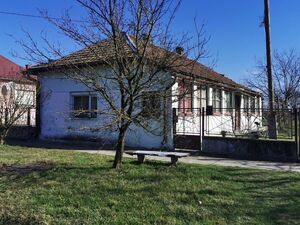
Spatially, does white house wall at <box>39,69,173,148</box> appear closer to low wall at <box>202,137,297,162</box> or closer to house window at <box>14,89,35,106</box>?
house window at <box>14,89,35,106</box>

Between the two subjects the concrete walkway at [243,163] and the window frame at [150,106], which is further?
the concrete walkway at [243,163]

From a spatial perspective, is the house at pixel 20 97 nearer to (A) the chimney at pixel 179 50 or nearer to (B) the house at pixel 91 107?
(B) the house at pixel 91 107

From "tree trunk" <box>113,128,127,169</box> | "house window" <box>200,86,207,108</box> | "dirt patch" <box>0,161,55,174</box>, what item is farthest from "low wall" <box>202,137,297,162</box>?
"dirt patch" <box>0,161,55,174</box>

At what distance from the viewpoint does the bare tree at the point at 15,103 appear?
16.8 meters

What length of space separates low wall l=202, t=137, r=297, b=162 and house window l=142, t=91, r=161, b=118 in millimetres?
4806

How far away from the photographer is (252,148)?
13.6 meters

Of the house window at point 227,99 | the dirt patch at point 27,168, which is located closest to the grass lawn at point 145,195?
the dirt patch at point 27,168

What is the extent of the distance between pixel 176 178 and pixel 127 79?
2.47 metres

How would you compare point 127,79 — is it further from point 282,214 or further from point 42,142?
point 42,142

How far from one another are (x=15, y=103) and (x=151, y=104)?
356 inches

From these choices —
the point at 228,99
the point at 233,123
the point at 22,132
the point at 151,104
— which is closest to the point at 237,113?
the point at 228,99

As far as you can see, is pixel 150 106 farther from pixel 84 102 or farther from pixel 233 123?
pixel 233 123

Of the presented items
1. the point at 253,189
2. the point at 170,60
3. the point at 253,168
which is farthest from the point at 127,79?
the point at 253,168

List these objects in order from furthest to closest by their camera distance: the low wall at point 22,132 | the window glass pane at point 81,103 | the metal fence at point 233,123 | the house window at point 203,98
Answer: the low wall at point 22,132
the house window at point 203,98
the window glass pane at point 81,103
the metal fence at point 233,123
